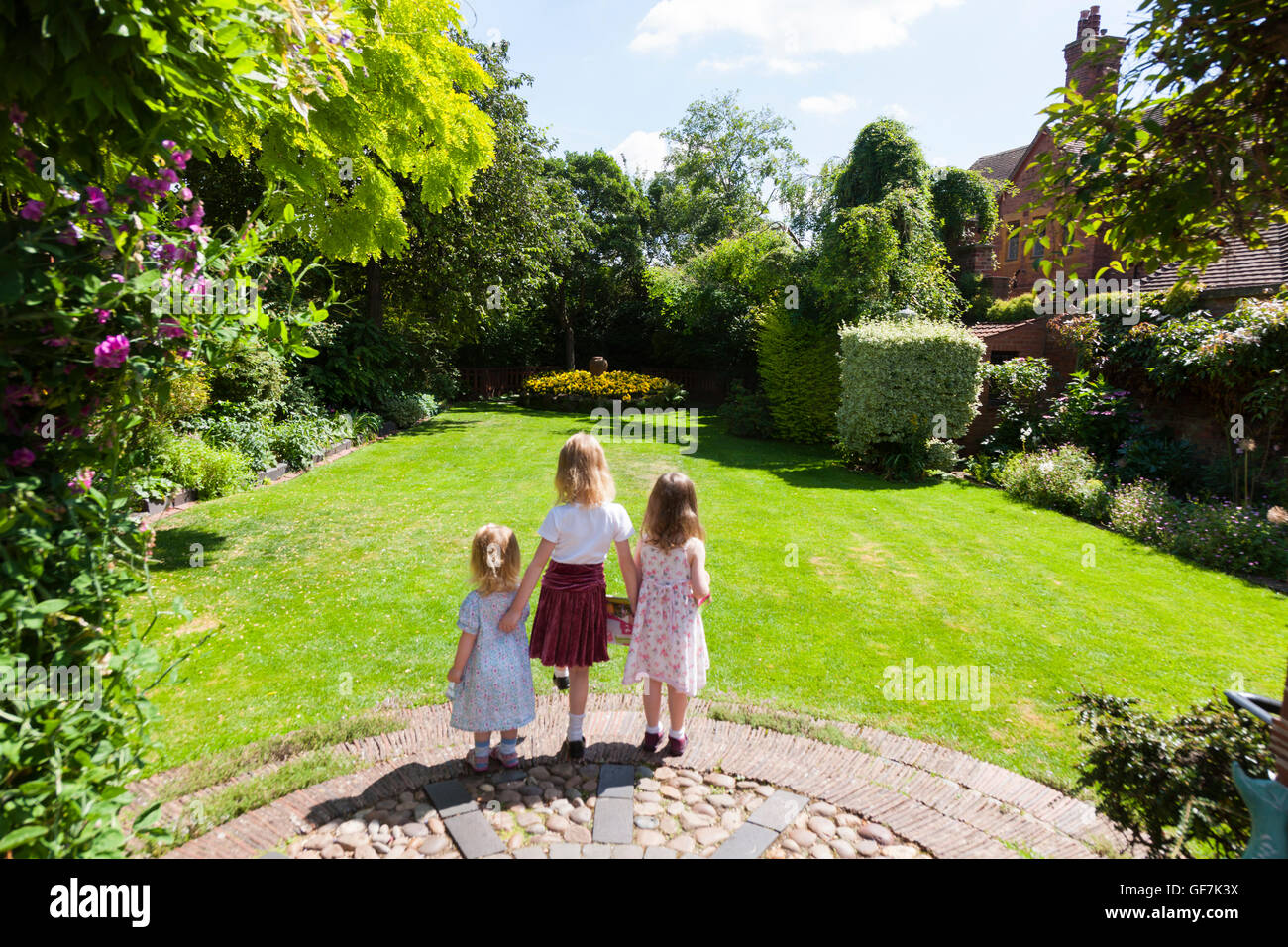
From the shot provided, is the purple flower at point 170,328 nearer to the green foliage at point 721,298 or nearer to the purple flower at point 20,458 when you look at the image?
the purple flower at point 20,458

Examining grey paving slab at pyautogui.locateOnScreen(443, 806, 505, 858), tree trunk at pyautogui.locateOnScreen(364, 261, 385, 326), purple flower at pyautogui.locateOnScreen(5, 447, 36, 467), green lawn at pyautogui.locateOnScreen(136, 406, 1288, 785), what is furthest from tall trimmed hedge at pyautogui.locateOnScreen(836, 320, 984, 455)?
purple flower at pyautogui.locateOnScreen(5, 447, 36, 467)

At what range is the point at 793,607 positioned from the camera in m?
6.86

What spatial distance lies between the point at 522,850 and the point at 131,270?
271 cm

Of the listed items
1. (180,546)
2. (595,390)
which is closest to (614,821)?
(180,546)

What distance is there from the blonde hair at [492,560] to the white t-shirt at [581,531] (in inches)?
8.1

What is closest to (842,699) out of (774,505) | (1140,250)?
(1140,250)

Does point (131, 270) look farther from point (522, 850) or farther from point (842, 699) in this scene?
point (842, 699)

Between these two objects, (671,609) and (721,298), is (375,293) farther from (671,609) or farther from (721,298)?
(671,609)

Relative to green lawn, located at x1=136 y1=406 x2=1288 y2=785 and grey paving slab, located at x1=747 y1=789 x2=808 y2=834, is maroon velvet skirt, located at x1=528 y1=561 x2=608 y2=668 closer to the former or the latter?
grey paving slab, located at x1=747 y1=789 x2=808 y2=834

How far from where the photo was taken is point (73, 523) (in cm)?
212

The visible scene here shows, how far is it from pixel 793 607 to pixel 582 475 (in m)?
3.76

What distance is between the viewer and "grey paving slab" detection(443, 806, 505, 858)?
3109mm

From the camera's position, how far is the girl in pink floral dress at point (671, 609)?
3943 mm
